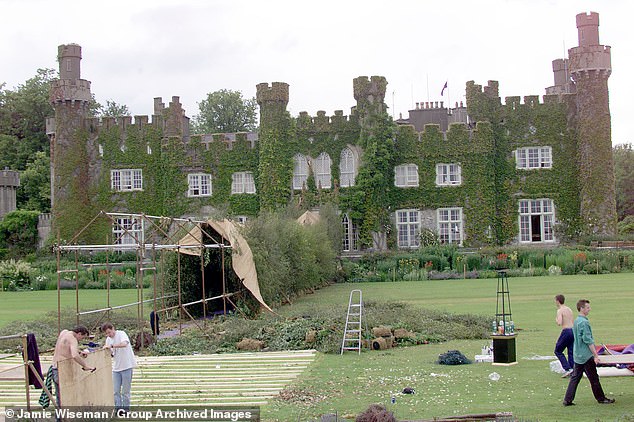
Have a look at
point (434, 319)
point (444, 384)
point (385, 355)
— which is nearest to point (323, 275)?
point (434, 319)

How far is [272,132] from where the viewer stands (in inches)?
1892

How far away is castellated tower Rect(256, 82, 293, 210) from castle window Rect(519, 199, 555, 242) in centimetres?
1326

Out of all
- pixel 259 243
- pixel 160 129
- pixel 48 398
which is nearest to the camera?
pixel 48 398

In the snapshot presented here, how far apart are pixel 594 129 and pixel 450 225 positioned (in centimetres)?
936

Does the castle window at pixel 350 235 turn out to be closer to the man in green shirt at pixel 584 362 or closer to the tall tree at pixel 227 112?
the man in green shirt at pixel 584 362

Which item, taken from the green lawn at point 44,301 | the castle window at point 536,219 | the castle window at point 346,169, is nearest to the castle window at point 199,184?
the castle window at point 346,169

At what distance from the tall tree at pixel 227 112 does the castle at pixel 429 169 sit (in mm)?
37726

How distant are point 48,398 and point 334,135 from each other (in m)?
37.8

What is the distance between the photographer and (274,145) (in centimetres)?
4809

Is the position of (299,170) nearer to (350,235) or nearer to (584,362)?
(350,235)

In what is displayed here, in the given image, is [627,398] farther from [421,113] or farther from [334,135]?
[421,113]

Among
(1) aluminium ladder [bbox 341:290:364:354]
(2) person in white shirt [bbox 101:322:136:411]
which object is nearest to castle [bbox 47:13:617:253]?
(1) aluminium ladder [bbox 341:290:364:354]

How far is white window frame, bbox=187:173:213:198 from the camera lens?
50062mm

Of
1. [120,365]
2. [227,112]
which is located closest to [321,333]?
[120,365]
